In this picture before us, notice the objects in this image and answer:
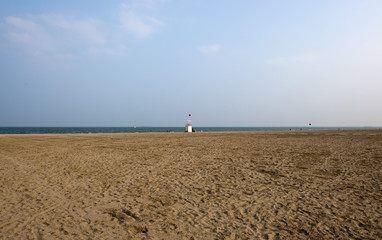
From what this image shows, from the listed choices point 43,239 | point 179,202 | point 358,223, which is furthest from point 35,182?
point 358,223

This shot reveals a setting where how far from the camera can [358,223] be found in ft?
15.6

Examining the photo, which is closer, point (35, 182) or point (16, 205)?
point (16, 205)

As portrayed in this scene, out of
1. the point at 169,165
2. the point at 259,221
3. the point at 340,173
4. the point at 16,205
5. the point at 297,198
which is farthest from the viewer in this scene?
the point at 169,165

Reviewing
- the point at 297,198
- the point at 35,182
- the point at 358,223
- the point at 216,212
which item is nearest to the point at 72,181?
the point at 35,182

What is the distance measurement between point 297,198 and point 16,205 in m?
6.56

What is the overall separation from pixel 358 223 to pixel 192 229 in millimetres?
3093

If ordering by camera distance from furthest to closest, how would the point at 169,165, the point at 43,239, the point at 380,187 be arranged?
the point at 169,165
the point at 380,187
the point at 43,239

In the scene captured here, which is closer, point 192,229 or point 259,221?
point 192,229

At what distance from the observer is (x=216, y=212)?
5387mm

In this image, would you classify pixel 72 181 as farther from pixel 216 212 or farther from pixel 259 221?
pixel 259 221

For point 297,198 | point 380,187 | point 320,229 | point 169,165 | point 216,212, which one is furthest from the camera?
point 169,165

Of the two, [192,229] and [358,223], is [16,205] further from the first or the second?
[358,223]

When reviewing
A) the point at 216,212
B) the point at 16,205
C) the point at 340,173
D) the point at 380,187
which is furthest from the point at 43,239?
the point at 340,173

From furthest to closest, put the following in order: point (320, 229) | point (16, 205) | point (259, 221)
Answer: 1. point (16, 205)
2. point (259, 221)
3. point (320, 229)
